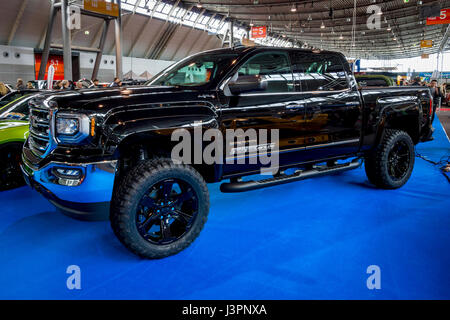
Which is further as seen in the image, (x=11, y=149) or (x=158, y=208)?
(x=11, y=149)

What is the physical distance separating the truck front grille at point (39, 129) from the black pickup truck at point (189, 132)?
0.07 feet

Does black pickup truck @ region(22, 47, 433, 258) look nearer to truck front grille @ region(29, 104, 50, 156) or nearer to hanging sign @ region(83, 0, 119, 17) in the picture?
truck front grille @ region(29, 104, 50, 156)

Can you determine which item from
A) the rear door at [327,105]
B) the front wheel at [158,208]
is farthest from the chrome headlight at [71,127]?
the rear door at [327,105]

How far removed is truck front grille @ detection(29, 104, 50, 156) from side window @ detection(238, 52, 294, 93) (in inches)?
69.0

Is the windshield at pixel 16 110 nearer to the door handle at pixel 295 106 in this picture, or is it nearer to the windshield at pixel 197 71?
the windshield at pixel 197 71

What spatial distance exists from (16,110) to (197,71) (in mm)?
3275

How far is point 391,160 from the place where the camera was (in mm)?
4785

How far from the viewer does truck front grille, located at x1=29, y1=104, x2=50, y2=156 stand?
2.88m

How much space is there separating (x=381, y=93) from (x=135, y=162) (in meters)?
3.16

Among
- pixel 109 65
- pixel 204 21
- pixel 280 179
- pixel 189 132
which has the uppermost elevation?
pixel 204 21

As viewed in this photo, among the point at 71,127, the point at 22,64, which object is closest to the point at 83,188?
the point at 71,127

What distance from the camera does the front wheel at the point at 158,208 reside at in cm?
266

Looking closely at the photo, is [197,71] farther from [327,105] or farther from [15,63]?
[15,63]

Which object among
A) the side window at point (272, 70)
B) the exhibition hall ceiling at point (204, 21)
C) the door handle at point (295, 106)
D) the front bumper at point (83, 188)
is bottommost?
the front bumper at point (83, 188)
